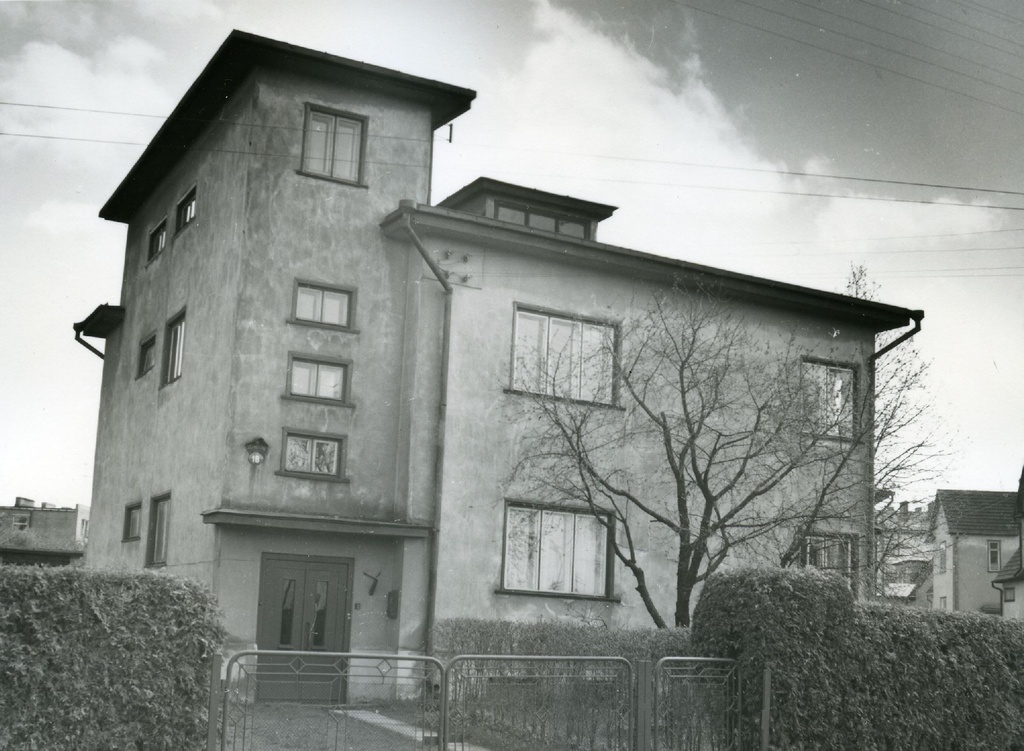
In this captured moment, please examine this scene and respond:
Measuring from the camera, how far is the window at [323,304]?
1988cm

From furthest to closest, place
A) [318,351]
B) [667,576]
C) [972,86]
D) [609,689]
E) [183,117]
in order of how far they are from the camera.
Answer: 1. [183,117]
2. [667,576]
3. [318,351]
4. [972,86]
5. [609,689]

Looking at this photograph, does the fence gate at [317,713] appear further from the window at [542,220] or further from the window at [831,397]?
the window at [542,220]

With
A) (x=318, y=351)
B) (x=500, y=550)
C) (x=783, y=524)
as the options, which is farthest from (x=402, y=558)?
(x=783, y=524)

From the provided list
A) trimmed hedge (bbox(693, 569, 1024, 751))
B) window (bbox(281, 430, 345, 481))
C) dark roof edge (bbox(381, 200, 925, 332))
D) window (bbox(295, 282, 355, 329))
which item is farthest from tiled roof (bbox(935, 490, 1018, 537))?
trimmed hedge (bbox(693, 569, 1024, 751))

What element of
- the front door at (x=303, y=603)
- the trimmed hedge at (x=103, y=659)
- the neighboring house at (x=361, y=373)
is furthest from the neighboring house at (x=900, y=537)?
the trimmed hedge at (x=103, y=659)

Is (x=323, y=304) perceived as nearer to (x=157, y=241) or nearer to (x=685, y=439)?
(x=685, y=439)

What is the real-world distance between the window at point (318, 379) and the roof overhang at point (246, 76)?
5198mm

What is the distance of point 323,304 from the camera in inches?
789

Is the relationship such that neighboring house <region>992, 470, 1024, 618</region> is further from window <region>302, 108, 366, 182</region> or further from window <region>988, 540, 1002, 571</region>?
window <region>302, 108, 366, 182</region>

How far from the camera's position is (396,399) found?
2023 cm

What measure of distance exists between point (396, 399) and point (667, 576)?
5884 millimetres

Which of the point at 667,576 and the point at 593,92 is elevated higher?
the point at 593,92

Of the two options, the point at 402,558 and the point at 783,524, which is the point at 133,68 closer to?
the point at 402,558

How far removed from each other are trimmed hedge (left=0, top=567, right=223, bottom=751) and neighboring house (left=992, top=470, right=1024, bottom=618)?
139 ft
